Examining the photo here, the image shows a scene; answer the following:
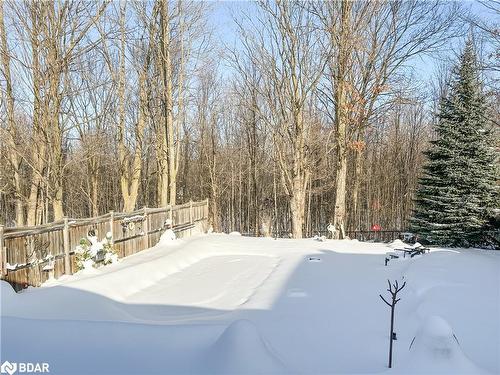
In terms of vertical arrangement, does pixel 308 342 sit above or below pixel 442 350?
below

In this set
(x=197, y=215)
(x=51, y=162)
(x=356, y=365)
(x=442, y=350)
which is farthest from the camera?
(x=197, y=215)

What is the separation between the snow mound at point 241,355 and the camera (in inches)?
113

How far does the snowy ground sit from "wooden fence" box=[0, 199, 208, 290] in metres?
0.37

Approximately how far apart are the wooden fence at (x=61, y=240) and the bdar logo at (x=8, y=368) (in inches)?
118

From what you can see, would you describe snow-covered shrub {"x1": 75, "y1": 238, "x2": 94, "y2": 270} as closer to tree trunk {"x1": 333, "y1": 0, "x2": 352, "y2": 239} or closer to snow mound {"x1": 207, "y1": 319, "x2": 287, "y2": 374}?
snow mound {"x1": 207, "y1": 319, "x2": 287, "y2": 374}

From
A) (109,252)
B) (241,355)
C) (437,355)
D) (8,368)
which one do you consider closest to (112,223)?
(109,252)

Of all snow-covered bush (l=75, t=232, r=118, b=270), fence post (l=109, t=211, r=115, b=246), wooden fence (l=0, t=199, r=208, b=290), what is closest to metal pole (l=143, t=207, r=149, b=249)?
wooden fence (l=0, t=199, r=208, b=290)

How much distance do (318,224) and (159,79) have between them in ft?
57.8

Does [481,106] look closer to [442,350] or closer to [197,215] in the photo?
[197,215]

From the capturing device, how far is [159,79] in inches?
685

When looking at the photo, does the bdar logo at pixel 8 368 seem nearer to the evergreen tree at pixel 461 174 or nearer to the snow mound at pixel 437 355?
the snow mound at pixel 437 355

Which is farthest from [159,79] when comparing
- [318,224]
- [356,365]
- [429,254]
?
[318,224]

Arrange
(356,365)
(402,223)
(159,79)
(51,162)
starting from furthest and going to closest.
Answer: (402,223) < (159,79) < (51,162) < (356,365)

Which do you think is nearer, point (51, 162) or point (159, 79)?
point (51, 162)
